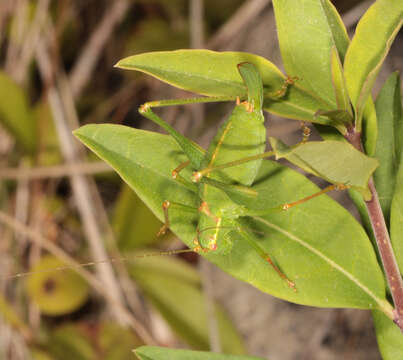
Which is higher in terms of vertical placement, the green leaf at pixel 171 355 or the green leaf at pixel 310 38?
the green leaf at pixel 310 38

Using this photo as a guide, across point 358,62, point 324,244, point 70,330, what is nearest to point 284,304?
point 70,330

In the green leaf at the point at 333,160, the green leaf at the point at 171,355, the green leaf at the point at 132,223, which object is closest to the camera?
the green leaf at the point at 333,160

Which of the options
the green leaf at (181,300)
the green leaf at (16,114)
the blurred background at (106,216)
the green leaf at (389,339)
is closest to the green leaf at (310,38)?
the green leaf at (389,339)

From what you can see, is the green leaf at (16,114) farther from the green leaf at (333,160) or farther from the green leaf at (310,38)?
the green leaf at (333,160)

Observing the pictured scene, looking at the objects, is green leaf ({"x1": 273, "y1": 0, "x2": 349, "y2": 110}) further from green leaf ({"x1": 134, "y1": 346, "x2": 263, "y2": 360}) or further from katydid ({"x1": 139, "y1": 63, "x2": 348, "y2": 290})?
green leaf ({"x1": 134, "y1": 346, "x2": 263, "y2": 360})

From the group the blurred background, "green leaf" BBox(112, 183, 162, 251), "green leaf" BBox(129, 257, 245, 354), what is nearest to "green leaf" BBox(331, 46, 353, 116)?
the blurred background

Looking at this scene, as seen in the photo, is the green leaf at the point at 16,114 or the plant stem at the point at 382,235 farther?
the green leaf at the point at 16,114

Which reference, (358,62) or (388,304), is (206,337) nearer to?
(388,304)
